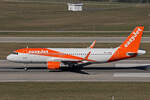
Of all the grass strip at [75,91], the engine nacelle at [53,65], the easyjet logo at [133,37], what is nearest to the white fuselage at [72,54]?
the engine nacelle at [53,65]

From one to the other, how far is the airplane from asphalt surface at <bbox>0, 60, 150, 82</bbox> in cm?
161

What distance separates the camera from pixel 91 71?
160ft

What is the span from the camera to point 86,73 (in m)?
47.2

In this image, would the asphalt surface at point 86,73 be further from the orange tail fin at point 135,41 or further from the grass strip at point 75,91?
the orange tail fin at point 135,41

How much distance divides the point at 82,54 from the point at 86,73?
2.88 m

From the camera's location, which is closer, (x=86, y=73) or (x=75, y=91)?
(x=75, y=91)

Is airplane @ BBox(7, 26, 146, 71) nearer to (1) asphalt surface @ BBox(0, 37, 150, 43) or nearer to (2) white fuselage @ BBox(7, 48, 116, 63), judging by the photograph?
(2) white fuselage @ BBox(7, 48, 116, 63)

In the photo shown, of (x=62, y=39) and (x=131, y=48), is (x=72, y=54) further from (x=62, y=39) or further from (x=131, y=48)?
(x=62, y=39)

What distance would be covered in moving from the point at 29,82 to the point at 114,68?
1502cm

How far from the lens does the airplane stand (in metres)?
48.0

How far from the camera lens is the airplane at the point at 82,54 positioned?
48.0 m

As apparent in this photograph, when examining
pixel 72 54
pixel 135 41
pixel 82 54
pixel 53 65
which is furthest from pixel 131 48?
pixel 53 65

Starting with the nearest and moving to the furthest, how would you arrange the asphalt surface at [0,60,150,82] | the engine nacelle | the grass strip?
the grass strip < the asphalt surface at [0,60,150,82] < the engine nacelle

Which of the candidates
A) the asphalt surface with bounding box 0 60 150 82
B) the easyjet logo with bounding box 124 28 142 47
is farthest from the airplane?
the asphalt surface with bounding box 0 60 150 82
